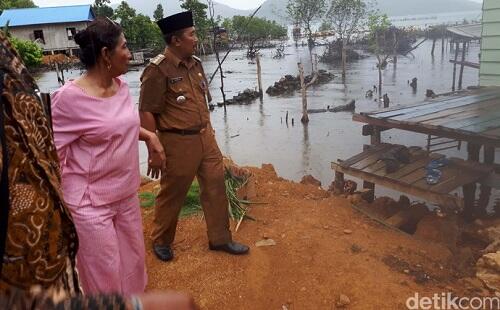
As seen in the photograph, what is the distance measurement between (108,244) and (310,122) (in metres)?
13.2

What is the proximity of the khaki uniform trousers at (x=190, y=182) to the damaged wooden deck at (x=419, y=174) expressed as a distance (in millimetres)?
2579

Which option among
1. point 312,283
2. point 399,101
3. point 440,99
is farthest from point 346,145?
point 312,283

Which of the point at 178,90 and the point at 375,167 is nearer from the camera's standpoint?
the point at 178,90

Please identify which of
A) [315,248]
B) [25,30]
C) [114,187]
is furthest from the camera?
[25,30]

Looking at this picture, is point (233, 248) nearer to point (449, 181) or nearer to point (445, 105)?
point (449, 181)

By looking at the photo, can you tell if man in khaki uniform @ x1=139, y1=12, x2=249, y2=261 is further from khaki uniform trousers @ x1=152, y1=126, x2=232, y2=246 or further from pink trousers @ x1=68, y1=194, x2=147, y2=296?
pink trousers @ x1=68, y1=194, x2=147, y2=296

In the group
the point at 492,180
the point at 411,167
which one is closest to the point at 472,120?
the point at 492,180

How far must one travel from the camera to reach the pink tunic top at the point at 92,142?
1.99m

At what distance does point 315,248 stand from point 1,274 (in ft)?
10.1

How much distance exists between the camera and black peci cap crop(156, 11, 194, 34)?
3193 mm

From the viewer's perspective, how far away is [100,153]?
2.04 m

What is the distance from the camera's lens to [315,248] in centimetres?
390

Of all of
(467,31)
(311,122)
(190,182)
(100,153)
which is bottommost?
(311,122)

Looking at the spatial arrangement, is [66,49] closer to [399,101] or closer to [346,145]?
[399,101]
